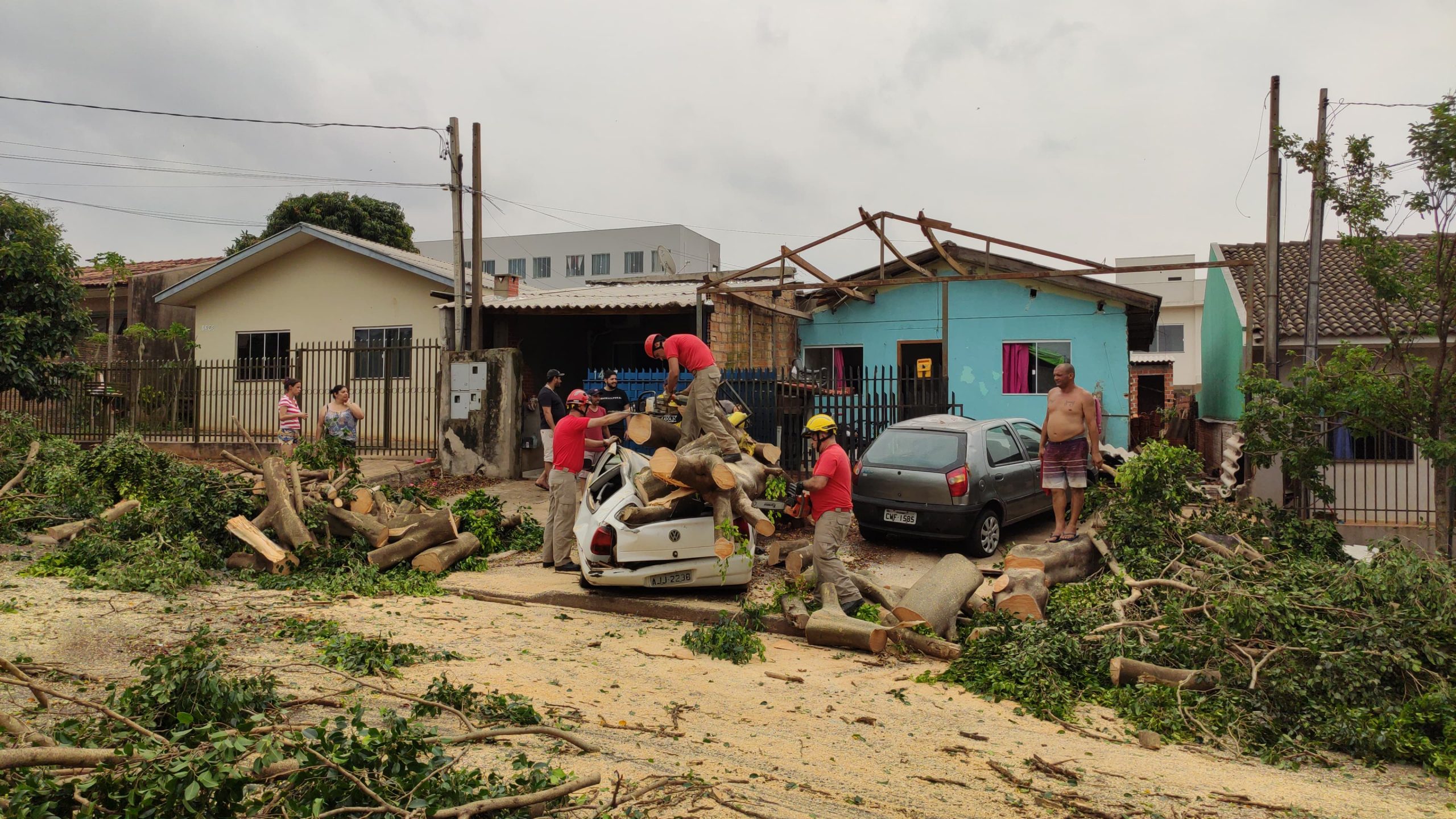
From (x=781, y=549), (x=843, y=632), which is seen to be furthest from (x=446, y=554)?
(x=843, y=632)

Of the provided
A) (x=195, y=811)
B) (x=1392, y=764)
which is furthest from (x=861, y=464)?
(x=195, y=811)

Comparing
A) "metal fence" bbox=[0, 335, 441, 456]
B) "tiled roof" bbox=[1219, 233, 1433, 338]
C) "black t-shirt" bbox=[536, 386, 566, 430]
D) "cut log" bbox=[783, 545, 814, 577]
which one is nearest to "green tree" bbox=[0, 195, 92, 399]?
"metal fence" bbox=[0, 335, 441, 456]

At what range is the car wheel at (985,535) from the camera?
32.8 ft

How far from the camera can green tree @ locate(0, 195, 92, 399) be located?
13906 mm

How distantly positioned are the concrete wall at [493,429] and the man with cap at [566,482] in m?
5.48

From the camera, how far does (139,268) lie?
26.9 meters

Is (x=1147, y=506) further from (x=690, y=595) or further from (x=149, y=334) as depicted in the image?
(x=149, y=334)

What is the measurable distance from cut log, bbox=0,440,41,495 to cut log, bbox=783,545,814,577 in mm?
8674

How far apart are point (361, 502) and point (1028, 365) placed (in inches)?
543

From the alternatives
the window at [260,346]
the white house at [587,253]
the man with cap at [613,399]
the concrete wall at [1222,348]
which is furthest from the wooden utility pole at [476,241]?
the white house at [587,253]

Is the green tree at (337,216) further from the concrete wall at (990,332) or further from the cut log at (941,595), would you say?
the cut log at (941,595)

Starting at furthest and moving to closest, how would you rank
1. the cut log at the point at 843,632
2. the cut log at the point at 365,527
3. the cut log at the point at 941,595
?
the cut log at the point at 365,527 → the cut log at the point at 941,595 → the cut log at the point at 843,632

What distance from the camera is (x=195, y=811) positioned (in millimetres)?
3041

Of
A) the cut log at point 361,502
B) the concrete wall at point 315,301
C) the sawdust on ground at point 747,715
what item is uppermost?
the concrete wall at point 315,301
